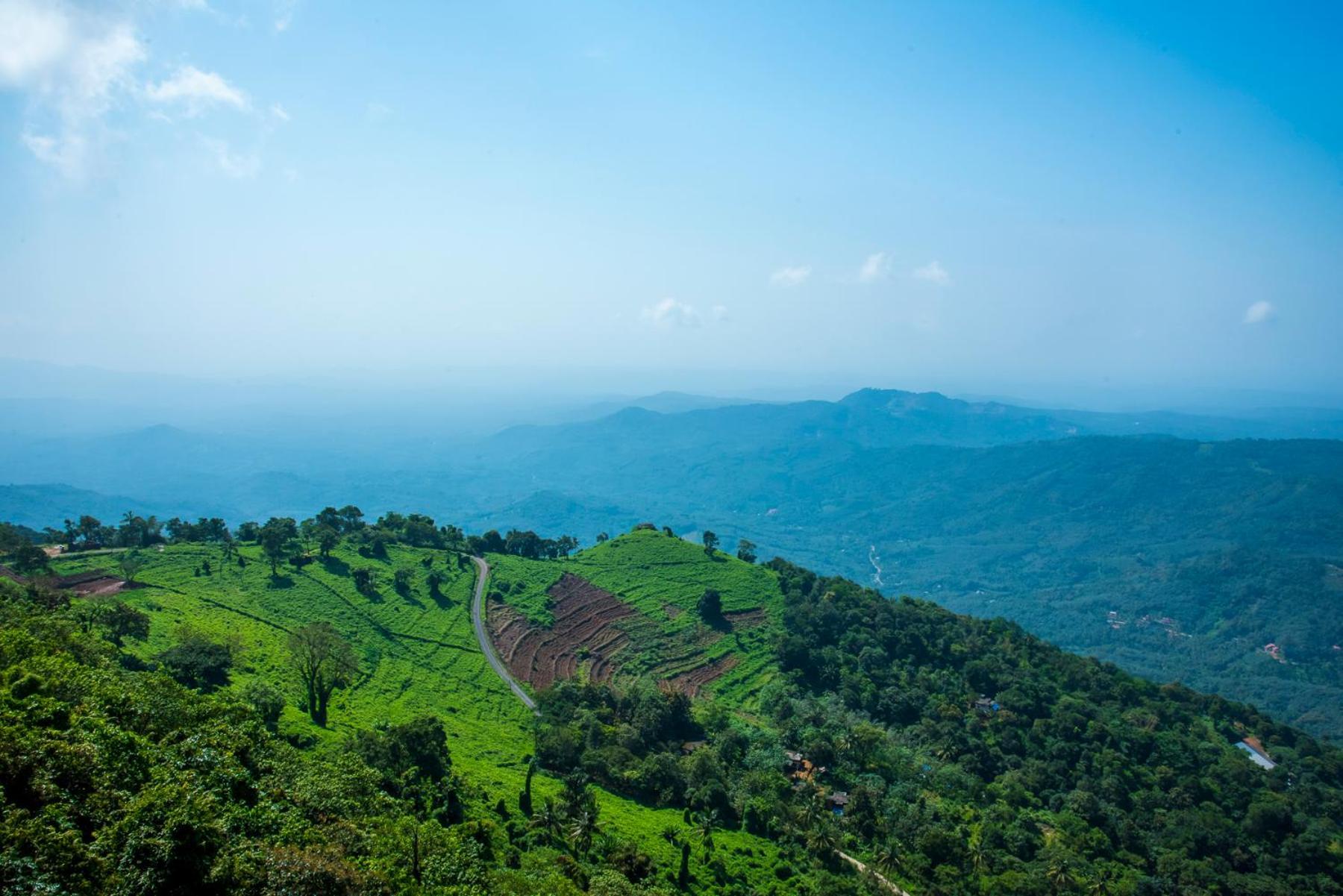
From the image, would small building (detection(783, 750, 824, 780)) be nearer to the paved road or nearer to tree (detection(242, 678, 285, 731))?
the paved road

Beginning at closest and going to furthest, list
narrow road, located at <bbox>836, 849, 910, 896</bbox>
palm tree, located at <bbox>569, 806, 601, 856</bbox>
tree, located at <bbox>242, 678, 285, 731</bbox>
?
1. palm tree, located at <bbox>569, 806, 601, 856</bbox>
2. tree, located at <bbox>242, 678, 285, 731</bbox>
3. narrow road, located at <bbox>836, 849, 910, 896</bbox>

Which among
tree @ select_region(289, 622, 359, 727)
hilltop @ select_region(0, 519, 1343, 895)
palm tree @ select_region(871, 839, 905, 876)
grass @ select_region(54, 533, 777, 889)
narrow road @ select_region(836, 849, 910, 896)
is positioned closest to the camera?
hilltop @ select_region(0, 519, 1343, 895)

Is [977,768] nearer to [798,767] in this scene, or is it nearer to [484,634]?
[798,767]

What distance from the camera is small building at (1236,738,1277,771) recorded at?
67.1m

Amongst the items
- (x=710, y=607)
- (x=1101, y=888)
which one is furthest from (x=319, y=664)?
(x=1101, y=888)

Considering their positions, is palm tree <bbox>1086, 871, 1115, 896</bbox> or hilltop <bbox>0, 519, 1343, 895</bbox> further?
palm tree <bbox>1086, 871, 1115, 896</bbox>

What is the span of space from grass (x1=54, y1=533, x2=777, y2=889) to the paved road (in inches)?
37.8

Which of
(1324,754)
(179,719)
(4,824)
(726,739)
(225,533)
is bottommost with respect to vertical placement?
(1324,754)

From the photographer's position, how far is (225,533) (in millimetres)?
82188

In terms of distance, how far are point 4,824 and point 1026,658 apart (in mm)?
88463

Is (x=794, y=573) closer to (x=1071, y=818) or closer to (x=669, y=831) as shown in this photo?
(x=1071, y=818)

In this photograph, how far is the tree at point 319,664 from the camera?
4597 cm

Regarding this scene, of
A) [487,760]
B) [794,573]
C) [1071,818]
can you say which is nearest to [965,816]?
[1071,818]

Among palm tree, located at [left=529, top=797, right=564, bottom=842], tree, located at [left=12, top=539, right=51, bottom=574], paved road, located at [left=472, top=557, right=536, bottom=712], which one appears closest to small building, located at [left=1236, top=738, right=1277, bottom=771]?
palm tree, located at [left=529, top=797, right=564, bottom=842]
